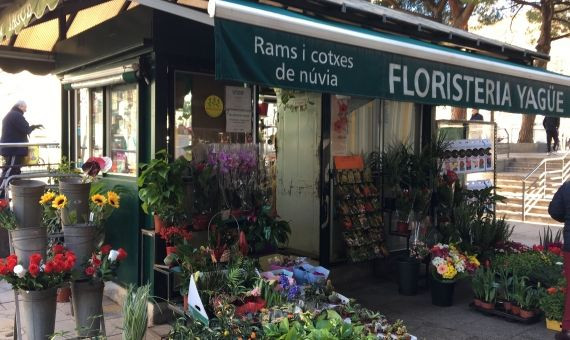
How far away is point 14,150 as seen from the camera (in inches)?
298

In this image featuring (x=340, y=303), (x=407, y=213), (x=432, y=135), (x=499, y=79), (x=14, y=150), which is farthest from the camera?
(x=14, y=150)

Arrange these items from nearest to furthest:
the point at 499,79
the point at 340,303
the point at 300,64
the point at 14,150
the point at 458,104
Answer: the point at 300,64, the point at 340,303, the point at 458,104, the point at 499,79, the point at 14,150

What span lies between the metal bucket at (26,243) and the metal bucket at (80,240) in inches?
9.1

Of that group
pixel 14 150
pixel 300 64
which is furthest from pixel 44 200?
pixel 14 150

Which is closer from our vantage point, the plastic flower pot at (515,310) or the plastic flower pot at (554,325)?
the plastic flower pot at (554,325)

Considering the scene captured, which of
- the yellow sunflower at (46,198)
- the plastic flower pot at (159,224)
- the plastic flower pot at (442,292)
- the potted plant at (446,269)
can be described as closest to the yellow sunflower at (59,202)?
the yellow sunflower at (46,198)

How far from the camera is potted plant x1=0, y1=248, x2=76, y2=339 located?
3.27m

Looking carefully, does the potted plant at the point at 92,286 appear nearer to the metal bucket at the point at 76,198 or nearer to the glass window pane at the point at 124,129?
the metal bucket at the point at 76,198

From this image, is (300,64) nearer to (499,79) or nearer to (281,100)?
(499,79)

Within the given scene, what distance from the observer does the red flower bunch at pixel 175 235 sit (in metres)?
3.96

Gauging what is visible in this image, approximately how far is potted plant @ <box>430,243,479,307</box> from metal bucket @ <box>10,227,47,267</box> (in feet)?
11.4

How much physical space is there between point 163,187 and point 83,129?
259 cm

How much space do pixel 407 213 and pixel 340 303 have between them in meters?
2.57

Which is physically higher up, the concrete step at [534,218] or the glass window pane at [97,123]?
the glass window pane at [97,123]
